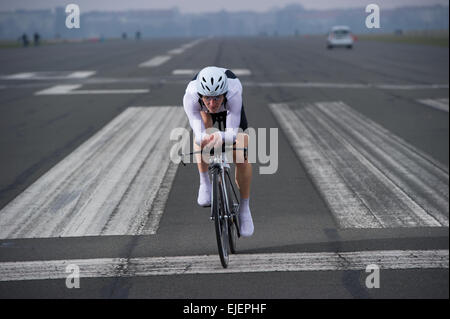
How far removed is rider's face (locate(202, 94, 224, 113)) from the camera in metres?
2.00

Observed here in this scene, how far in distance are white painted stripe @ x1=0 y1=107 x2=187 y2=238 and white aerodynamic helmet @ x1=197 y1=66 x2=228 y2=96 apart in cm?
144

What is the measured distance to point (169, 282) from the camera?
4.06 m

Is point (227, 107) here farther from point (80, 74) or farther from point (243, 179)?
point (80, 74)

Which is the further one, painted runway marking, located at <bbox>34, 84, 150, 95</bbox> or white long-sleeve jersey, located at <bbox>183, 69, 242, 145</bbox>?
painted runway marking, located at <bbox>34, 84, 150, 95</bbox>

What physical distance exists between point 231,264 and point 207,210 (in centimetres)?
204

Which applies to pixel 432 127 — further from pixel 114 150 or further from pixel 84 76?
pixel 84 76

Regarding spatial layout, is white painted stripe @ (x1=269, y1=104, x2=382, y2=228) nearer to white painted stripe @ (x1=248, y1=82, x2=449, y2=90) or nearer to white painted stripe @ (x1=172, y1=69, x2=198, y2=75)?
white painted stripe @ (x1=248, y1=82, x2=449, y2=90)

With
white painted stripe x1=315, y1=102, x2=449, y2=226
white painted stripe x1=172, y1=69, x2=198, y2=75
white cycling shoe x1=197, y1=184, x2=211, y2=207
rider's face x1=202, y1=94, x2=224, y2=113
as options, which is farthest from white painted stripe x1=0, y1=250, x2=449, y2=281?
white painted stripe x1=172, y1=69, x2=198, y2=75

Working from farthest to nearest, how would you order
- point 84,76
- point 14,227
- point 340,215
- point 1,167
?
point 84,76
point 1,167
point 340,215
point 14,227

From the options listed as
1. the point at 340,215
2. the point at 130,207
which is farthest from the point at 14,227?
the point at 340,215

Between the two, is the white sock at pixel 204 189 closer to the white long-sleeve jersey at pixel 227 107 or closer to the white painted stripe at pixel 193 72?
the white long-sleeve jersey at pixel 227 107

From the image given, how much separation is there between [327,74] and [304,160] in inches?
694

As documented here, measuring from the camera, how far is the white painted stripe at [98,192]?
17.9 feet

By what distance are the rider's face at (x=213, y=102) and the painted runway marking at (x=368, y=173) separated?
3842 millimetres
